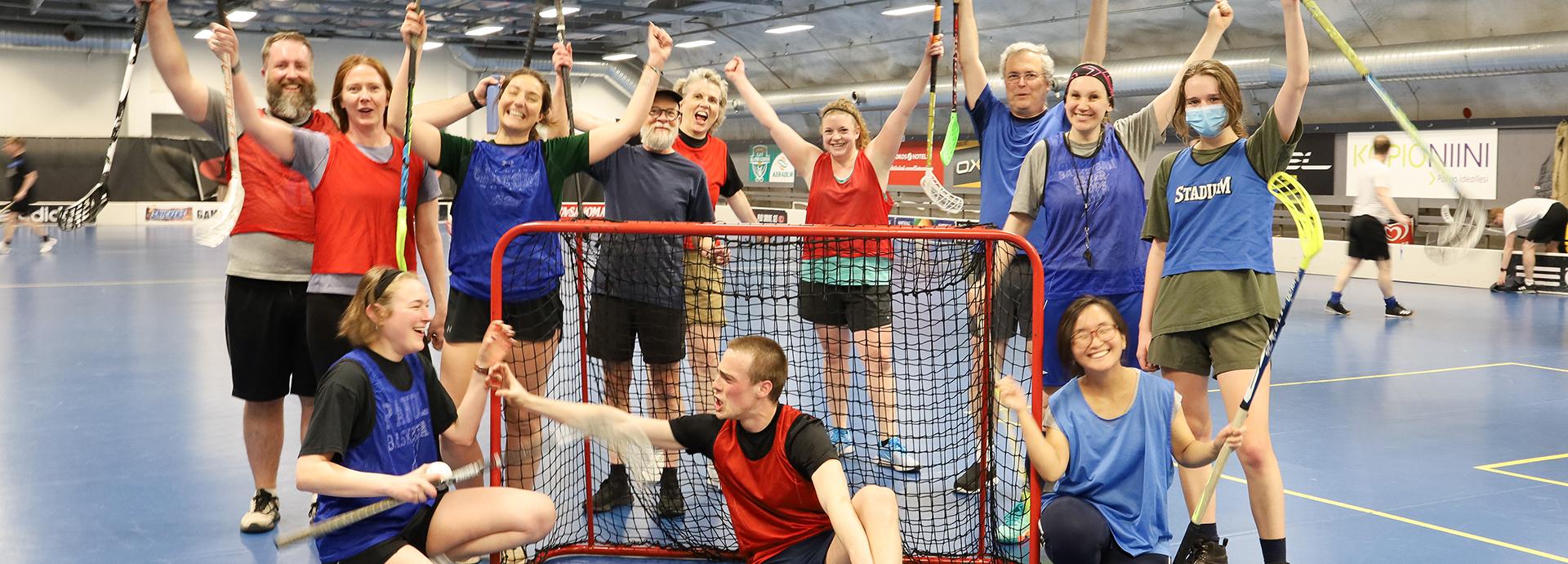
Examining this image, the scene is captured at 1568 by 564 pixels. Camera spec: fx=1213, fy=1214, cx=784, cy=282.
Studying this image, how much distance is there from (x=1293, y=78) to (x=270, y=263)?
3.06 metres

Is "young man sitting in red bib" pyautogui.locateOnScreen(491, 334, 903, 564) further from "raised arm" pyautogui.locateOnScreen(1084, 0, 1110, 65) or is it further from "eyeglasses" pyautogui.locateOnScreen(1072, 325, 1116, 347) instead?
"raised arm" pyautogui.locateOnScreen(1084, 0, 1110, 65)

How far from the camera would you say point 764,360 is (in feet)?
10.5

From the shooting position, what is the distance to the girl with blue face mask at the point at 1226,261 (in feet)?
10.6

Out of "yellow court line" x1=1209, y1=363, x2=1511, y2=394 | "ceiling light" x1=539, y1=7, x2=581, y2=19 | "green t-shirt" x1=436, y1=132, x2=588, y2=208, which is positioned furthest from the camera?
"ceiling light" x1=539, y1=7, x2=581, y2=19

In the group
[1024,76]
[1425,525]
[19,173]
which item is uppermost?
[19,173]

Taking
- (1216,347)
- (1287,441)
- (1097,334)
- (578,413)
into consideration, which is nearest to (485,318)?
(578,413)

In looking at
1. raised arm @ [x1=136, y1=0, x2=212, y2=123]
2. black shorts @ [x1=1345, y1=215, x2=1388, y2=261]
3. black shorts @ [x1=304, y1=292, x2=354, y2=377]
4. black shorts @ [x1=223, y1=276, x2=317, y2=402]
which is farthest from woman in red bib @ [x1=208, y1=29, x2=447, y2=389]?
black shorts @ [x1=1345, y1=215, x2=1388, y2=261]

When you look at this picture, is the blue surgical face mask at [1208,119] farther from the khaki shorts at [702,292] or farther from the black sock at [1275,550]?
the khaki shorts at [702,292]

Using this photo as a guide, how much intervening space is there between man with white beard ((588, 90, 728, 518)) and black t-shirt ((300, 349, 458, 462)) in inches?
45.4

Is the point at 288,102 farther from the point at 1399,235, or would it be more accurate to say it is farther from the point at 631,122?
the point at 1399,235

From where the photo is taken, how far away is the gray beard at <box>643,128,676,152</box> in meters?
4.18

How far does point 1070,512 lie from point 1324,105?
15.9 metres

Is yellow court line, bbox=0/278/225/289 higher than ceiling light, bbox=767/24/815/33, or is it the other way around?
ceiling light, bbox=767/24/815/33

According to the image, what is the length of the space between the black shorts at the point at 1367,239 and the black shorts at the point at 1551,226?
2.97 metres
